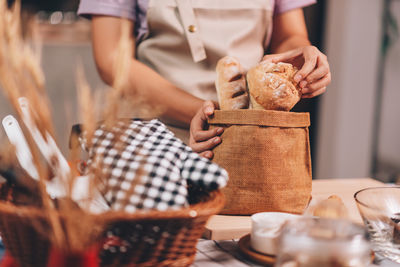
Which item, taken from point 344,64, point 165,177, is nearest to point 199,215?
point 165,177

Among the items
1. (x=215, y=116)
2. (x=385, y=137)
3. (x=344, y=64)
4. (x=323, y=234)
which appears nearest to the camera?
(x=323, y=234)

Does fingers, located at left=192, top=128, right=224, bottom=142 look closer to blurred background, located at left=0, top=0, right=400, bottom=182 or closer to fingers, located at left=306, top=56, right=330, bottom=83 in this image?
fingers, located at left=306, top=56, right=330, bottom=83

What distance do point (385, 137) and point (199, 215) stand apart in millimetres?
2166

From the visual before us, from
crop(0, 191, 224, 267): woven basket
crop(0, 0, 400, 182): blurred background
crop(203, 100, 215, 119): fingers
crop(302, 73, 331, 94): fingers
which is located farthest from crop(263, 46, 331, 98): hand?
crop(0, 0, 400, 182): blurred background

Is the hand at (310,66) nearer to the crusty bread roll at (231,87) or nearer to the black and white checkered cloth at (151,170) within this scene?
the crusty bread roll at (231,87)

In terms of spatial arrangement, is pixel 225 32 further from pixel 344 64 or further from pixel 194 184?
pixel 344 64

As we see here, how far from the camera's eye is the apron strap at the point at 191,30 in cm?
96

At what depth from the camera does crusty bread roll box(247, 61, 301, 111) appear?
673mm

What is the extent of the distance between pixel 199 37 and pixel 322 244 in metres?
0.68

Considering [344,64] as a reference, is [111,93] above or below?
above

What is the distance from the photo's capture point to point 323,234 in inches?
16.4

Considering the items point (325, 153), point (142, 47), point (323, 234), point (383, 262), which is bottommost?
point (325, 153)

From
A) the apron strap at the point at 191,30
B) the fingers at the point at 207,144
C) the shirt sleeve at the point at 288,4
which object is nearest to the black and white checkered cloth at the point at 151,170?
the fingers at the point at 207,144

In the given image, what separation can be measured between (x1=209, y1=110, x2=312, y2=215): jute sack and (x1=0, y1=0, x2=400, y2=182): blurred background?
62.8 inches
